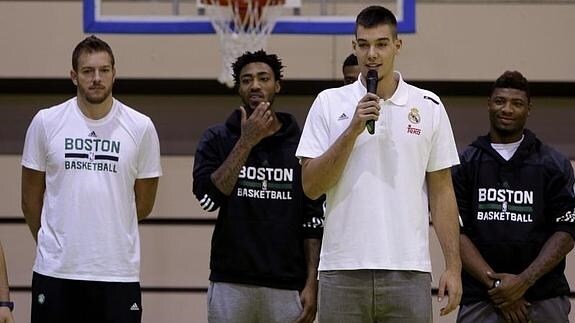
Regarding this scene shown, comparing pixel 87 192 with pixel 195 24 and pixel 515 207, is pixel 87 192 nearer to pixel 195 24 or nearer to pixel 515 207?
pixel 195 24

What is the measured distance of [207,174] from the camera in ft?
15.4

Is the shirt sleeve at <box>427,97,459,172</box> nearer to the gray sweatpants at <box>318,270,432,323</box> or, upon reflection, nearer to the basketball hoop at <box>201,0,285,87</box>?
the gray sweatpants at <box>318,270,432,323</box>

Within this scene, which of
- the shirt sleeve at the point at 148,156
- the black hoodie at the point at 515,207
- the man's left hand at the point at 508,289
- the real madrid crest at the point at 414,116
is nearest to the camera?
the real madrid crest at the point at 414,116

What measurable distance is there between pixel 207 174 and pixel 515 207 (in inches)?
59.3

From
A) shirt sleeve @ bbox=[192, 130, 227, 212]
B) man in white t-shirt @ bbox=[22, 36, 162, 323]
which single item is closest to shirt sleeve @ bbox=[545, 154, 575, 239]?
shirt sleeve @ bbox=[192, 130, 227, 212]

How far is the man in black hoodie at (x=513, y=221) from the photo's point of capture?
16.0 feet

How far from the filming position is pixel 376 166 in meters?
3.66

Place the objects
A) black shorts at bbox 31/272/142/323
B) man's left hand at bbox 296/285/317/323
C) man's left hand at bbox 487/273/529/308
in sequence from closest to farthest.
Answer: black shorts at bbox 31/272/142/323
man's left hand at bbox 296/285/317/323
man's left hand at bbox 487/273/529/308

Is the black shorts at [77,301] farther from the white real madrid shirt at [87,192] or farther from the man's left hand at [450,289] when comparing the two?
the man's left hand at [450,289]

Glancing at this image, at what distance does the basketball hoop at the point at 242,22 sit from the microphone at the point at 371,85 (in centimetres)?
201

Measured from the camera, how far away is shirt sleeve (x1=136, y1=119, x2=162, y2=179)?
4.68 meters

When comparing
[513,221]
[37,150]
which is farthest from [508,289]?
[37,150]

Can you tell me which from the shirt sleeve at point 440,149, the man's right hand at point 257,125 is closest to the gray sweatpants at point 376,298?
the shirt sleeve at point 440,149

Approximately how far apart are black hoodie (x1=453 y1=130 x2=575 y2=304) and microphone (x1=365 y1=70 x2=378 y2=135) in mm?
1547
